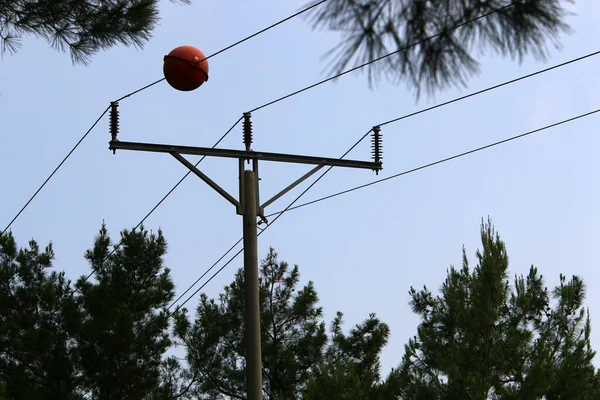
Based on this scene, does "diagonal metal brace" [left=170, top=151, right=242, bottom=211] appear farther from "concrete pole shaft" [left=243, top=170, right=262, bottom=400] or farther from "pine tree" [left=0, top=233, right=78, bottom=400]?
"pine tree" [left=0, top=233, right=78, bottom=400]

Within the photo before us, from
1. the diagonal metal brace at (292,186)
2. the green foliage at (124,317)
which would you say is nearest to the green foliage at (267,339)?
the green foliage at (124,317)

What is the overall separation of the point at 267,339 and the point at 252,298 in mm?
13289

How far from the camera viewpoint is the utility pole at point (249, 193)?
413 inches

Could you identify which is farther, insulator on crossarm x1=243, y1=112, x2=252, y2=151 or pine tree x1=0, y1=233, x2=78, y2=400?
pine tree x1=0, y1=233, x2=78, y2=400

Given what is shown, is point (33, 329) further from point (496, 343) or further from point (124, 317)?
point (496, 343)

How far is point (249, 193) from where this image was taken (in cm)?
1105

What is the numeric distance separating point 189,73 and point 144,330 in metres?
12.7

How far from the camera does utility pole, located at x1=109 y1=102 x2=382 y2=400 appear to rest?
10.5 meters

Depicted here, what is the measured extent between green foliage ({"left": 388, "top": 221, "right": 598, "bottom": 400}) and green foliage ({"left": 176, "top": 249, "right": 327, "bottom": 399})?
5067 millimetres

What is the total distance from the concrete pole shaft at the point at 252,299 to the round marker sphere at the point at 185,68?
1.46 m

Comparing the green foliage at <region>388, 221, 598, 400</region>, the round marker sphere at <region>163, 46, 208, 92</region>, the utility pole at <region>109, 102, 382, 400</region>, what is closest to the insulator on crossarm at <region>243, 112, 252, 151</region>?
the utility pole at <region>109, 102, 382, 400</region>

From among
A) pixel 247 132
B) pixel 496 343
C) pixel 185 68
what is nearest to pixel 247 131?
pixel 247 132

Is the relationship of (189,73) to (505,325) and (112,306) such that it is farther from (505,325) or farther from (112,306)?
(112,306)

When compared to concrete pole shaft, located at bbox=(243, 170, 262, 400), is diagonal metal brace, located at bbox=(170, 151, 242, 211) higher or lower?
higher
